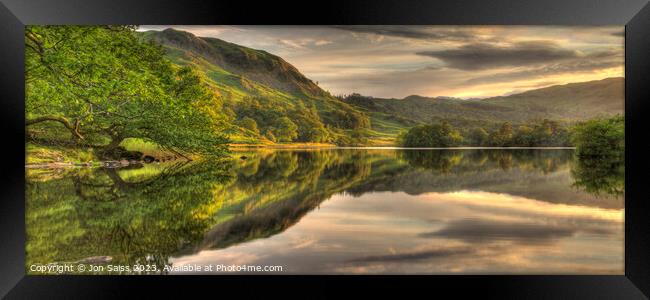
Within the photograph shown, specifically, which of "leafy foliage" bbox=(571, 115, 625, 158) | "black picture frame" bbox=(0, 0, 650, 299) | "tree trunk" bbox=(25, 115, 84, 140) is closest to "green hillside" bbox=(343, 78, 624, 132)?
"leafy foliage" bbox=(571, 115, 625, 158)

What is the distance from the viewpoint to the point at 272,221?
10.0 metres

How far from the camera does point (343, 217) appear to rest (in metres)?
10.7

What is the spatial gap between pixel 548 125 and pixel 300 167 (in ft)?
31.0

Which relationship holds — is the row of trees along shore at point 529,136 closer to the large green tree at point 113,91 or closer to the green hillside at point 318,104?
the green hillside at point 318,104

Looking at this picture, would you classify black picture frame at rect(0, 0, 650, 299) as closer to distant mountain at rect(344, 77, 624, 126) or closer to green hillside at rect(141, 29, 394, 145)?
green hillside at rect(141, 29, 394, 145)

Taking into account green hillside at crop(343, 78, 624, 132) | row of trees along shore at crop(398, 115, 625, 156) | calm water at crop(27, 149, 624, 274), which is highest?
green hillside at crop(343, 78, 624, 132)

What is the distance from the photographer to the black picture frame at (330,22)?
20.7ft

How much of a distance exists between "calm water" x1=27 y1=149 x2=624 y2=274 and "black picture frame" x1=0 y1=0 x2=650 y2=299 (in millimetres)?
774

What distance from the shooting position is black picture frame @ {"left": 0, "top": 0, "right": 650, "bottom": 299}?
632 centimetres

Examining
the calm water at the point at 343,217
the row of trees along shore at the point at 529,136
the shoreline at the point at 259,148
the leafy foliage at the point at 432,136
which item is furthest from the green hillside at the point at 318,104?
the calm water at the point at 343,217

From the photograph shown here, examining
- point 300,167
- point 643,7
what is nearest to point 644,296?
point 643,7

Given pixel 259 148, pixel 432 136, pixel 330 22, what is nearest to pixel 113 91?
pixel 330 22

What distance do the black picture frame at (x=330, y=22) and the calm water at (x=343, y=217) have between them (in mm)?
774

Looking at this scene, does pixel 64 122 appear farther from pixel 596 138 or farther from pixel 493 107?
pixel 596 138
